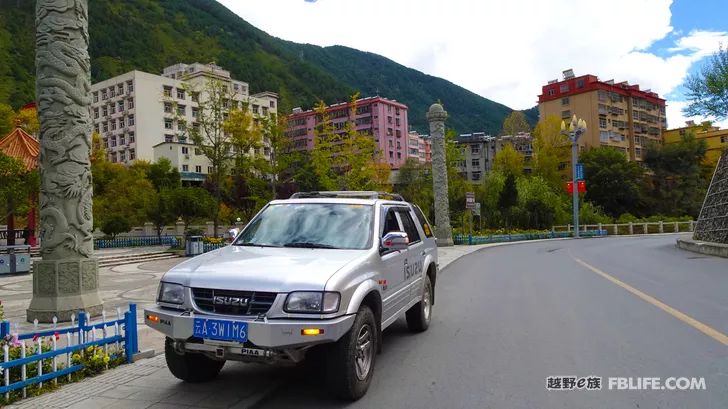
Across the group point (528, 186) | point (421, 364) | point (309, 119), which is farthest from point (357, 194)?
point (309, 119)

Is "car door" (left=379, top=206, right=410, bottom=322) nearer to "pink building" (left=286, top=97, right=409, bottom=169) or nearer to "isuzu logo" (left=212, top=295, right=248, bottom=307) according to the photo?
"isuzu logo" (left=212, top=295, right=248, bottom=307)

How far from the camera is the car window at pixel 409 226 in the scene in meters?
7.08

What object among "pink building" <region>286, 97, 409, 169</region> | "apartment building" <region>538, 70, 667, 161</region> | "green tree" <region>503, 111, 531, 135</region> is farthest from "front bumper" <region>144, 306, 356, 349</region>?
"pink building" <region>286, 97, 409, 169</region>

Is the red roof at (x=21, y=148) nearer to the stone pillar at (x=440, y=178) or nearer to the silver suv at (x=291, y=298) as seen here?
the stone pillar at (x=440, y=178)

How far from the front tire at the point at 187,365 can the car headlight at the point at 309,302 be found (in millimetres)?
1410

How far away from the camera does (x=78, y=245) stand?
8.59 metres

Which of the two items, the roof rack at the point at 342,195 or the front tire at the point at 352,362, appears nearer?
the front tire at the point at 352,362

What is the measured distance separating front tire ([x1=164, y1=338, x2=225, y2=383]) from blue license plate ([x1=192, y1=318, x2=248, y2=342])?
0.72 meters

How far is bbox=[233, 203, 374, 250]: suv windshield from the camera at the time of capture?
217 inches

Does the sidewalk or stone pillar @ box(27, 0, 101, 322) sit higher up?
stone pillar @ box(27, 0, 101, 322)

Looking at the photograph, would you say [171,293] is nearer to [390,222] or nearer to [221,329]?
[221,329]

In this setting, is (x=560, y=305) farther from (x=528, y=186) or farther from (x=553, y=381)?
(x=528, y=186)

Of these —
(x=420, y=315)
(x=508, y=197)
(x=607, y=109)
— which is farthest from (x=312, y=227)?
(x=607, y=109)

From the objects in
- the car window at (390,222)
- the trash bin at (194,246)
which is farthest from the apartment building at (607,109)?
the car window at (390,222)
